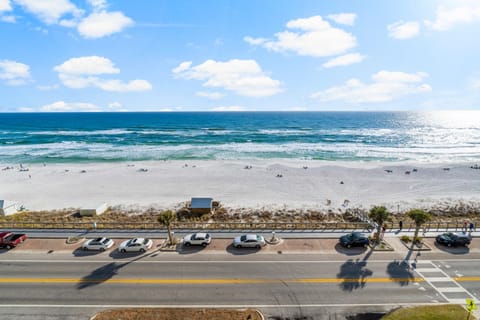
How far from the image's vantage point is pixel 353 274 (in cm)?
1836

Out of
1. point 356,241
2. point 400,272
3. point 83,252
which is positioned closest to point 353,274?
point 400,272

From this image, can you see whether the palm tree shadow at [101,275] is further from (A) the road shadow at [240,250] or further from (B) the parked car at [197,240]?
(A) the road shadow at [240,250]

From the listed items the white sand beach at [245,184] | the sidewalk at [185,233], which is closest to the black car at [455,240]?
the sidewalk at [185,233]

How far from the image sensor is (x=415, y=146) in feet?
276

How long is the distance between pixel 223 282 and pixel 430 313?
12512mm

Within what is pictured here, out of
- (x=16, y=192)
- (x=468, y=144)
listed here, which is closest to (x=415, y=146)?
(x=468, y=144)

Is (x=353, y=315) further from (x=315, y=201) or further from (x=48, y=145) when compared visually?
Answer: (x=48, y=145)

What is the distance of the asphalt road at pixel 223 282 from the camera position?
1567 centimetres

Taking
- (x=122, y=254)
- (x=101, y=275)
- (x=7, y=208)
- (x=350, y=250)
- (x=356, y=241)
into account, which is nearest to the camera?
(x=101, y=275)

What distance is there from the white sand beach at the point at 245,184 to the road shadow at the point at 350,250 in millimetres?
11329

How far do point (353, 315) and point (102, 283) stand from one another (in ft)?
54.4

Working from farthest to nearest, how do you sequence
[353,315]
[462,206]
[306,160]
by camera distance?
1. [306,160]
2. [462,206]
3. [353,315]

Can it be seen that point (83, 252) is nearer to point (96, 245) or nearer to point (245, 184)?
point (96, 245)

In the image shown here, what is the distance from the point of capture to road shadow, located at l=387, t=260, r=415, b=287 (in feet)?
58.1
